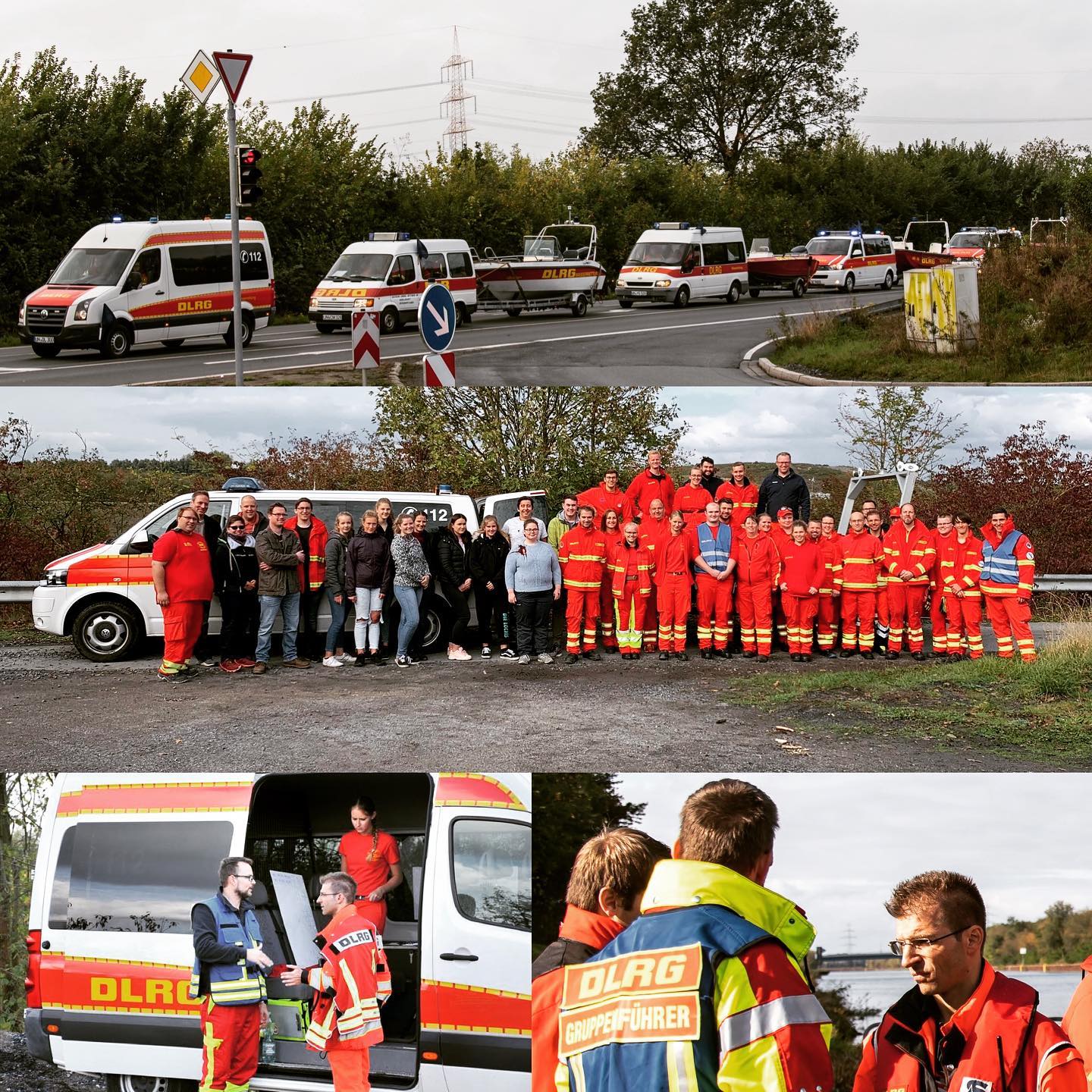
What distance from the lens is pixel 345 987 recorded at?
20.0 ft

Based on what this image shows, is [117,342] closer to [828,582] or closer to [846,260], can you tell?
[828,582]

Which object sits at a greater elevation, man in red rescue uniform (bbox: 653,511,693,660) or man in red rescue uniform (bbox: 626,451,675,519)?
man in red rescue uniform (bbox: 626,451,675,519)

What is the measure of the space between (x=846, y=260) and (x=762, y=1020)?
113ft

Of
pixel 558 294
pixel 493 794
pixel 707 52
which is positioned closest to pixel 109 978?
pixel 493 794

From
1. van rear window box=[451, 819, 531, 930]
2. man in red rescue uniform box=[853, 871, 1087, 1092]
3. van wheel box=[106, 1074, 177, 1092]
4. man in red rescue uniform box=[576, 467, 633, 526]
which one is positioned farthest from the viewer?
man in red rescue uniform box=[576, 467, 633, 526]

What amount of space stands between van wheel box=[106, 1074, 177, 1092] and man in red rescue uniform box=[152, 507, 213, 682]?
558 centimetres

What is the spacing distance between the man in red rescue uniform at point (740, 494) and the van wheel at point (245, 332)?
13247 millimetres

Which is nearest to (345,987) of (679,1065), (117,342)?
(679,1065)

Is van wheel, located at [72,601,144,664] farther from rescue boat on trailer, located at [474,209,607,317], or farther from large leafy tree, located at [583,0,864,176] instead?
large leafy tree, located at [583,0,864,176]

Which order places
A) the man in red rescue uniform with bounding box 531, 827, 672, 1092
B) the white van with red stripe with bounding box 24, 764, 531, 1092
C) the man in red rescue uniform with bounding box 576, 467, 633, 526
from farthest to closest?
1. the man in red rescue uniform with bounding box 576, 467, 633, 526
2. the white van with red stripe with bounding box 24, 764, 531, 1092
3. the man in red rescue uniform with bounding box 531, 827, 672, 1092

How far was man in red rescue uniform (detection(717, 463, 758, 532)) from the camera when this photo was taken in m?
13.3

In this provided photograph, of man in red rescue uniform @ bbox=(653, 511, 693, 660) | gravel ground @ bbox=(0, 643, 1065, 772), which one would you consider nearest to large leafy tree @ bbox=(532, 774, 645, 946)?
gravel ground @ bbox=(0, 643, 1065, 772)

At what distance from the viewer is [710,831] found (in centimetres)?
339

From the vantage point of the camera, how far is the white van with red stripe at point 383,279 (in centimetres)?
2634
